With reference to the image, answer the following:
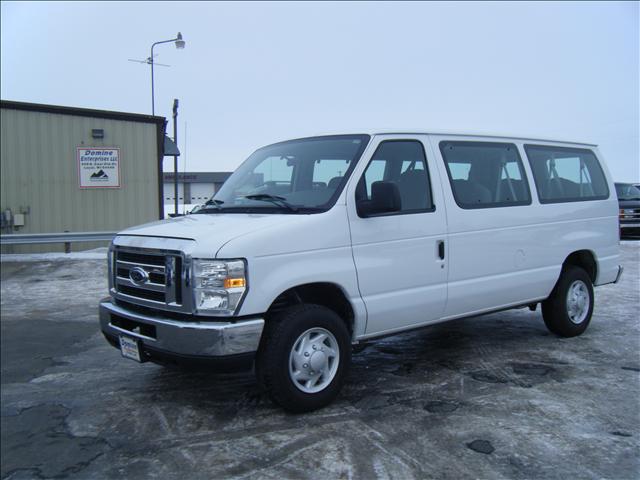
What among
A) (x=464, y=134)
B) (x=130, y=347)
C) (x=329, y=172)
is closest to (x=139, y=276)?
(x=130, y=347)

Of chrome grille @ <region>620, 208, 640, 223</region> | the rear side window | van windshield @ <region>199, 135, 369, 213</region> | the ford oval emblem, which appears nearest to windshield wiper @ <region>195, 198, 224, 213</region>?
van windshield @ <region>199, 135, 369, 213</region>

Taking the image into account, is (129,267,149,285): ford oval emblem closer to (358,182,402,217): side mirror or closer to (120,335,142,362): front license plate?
(120,335,142,362): front license plate

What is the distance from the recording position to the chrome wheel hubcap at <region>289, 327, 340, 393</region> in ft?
12.6

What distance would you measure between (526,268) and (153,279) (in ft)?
11.5

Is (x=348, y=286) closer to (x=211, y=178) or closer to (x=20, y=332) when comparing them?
(x=20, y=332)

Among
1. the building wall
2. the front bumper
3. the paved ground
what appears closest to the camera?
the paved ground

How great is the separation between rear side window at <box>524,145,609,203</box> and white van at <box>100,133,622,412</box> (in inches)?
1.0

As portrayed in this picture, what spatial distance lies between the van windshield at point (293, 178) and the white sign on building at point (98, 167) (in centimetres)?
1090

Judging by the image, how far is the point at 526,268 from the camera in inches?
213

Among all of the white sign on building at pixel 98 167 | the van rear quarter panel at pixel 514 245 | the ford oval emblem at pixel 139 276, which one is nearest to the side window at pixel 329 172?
the van rear quarter panel at pixel 514 245

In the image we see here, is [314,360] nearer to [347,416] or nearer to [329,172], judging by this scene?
[347,416]

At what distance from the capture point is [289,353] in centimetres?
375

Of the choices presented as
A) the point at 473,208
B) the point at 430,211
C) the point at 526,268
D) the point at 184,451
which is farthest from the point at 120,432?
the point at 526,268

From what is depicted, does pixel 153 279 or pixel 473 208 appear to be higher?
pixel 473 208
